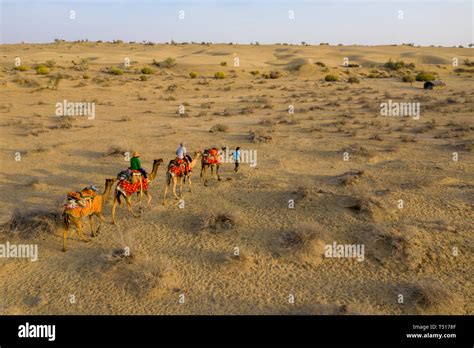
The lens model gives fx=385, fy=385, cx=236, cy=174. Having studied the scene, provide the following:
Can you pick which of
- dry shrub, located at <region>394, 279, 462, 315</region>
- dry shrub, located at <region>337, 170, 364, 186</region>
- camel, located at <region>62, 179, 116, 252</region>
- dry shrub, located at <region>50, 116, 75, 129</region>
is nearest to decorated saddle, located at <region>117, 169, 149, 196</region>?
camel, located at <region>62, 179, 116, 252</region>

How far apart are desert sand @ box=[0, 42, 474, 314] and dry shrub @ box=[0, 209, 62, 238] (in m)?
0.04

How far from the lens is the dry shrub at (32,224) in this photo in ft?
33.8

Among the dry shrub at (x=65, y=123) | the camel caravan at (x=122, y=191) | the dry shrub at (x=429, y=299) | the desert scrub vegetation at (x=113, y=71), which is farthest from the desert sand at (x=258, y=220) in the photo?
the desert scrub vegetation at (x=113, y=71)

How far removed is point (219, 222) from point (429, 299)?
5479mm

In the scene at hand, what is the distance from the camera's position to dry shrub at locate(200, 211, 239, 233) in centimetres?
1067

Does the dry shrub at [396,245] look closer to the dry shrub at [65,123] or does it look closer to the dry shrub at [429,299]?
the dry shrub at [429,299]

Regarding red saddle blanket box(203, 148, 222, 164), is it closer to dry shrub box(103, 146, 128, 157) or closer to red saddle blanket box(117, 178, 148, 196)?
red saddle blanket box(117, 178, 148, 196)

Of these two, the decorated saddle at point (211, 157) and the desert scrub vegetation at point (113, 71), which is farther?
the desert scrub vegetation at point (113, 71)

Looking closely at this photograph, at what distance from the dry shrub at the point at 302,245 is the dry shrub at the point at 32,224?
A: 599 cm

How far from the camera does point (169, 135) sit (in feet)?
69.4

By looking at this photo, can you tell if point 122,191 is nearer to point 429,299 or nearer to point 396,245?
point 396,245

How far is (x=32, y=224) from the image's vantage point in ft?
34.2

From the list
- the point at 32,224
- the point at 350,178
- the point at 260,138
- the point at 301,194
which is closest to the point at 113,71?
the point at 260,138
